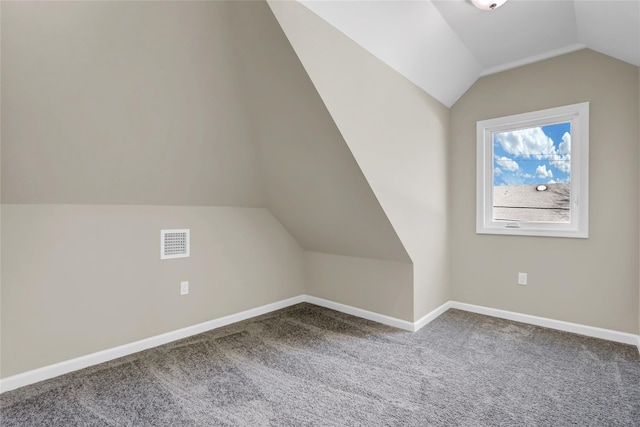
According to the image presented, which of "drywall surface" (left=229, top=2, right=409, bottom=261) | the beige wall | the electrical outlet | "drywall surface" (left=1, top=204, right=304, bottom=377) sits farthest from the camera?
the electrical outlet

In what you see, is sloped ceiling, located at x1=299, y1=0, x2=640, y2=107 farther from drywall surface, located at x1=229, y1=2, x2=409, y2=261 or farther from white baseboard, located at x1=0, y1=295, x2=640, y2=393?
white baseboard, located at x1=0, y1=295, x2=640, y2=393

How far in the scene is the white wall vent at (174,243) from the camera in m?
2.60

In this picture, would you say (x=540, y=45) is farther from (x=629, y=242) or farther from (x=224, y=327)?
(x=224, y=327)

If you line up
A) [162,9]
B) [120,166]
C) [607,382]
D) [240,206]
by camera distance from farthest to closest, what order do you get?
[240,206] < [120,166] < [607,382] < [162,9]

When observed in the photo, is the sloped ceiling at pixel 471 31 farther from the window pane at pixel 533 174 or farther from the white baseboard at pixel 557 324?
the white baseboard at pixel 557 324

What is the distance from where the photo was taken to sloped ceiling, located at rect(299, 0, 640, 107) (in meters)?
1.94

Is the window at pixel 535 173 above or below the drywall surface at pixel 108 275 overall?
above

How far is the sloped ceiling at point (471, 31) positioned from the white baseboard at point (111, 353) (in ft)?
8.34

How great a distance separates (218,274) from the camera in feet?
9.73

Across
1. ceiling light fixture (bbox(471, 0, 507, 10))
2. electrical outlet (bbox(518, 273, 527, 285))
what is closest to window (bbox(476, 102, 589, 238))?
electrical outlet (bbox(518, 273, 527, 285))

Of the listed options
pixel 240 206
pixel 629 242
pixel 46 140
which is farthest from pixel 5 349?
pixel 629 242

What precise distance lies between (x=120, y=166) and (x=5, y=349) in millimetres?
1259

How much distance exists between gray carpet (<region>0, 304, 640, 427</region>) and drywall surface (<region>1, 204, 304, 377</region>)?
0.23 metres

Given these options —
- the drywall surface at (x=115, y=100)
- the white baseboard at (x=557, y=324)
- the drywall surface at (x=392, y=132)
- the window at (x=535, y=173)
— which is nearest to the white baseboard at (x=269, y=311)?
the white baseboard at (x=557, y=324)
